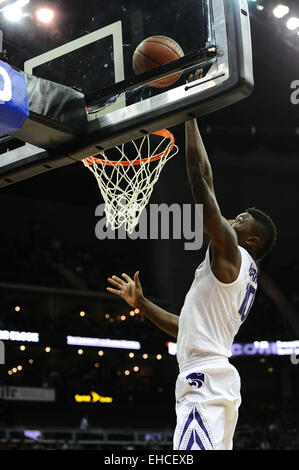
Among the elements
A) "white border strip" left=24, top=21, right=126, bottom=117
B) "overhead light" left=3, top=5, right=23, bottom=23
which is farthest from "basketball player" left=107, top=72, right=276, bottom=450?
"overhead light" left=3, top=5, right=23, bottom=23

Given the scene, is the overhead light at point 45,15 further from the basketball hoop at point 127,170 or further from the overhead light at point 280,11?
the overhead light at point 280,11

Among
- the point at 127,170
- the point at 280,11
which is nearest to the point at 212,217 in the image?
the point at 127,170

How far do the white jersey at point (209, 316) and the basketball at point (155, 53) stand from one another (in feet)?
3.53

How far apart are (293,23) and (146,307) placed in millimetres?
7379

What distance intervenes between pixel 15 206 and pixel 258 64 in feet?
33.4

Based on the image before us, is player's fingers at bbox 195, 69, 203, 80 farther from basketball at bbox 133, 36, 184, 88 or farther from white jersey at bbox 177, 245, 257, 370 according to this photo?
white jersey at bbox 177, 245, 257, 370

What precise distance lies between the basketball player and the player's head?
5.4 inches

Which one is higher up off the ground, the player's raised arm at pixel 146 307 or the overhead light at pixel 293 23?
the overhead light at pixel 293 23

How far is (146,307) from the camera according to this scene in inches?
159

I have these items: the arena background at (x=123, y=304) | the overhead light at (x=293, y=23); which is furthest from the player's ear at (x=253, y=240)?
the arena background at (x=123, y=304)

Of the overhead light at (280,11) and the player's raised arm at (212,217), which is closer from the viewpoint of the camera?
the player's raised arm at (212,217)

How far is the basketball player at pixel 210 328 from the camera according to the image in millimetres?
3082

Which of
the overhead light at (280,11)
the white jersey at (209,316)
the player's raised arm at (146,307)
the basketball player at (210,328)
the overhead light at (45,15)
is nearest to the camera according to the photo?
the basketball player at (210,328)

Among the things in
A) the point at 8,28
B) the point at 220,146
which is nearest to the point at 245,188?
Answer: the point at 220,146
